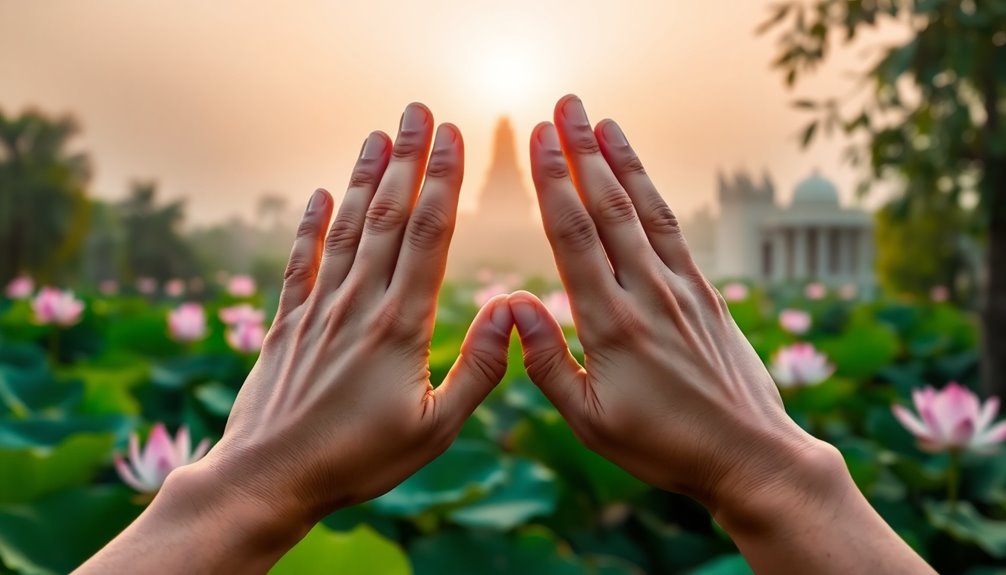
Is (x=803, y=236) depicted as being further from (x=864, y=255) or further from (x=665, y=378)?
(x=665, y=378)

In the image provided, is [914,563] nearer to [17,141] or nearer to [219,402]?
[219,402]

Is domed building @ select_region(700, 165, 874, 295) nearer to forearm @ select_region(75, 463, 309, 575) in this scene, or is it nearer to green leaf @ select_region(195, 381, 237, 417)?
green leaf @ select_region(195, 381, 237, 417)

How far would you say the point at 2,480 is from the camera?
1.93 metres

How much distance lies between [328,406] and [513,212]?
30730 mm

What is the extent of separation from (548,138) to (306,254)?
437 mm

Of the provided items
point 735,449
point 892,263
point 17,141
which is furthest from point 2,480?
point 17,141

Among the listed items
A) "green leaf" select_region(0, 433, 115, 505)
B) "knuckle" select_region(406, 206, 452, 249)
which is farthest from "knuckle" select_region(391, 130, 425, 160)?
"green leaf" select_region(0, 433, 115, 505)

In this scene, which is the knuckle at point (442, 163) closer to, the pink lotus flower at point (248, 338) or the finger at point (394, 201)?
the finger at point (394, 201)

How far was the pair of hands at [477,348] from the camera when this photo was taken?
1155 millimetres

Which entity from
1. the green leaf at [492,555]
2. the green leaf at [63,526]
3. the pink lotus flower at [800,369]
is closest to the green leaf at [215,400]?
the green leaf at [63,526]

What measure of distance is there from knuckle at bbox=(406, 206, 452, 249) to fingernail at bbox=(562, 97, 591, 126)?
10.5 inches

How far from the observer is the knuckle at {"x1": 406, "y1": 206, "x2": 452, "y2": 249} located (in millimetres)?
1301

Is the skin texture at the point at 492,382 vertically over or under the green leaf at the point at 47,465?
over

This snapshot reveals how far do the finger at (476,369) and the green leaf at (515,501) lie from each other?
2.21ft
